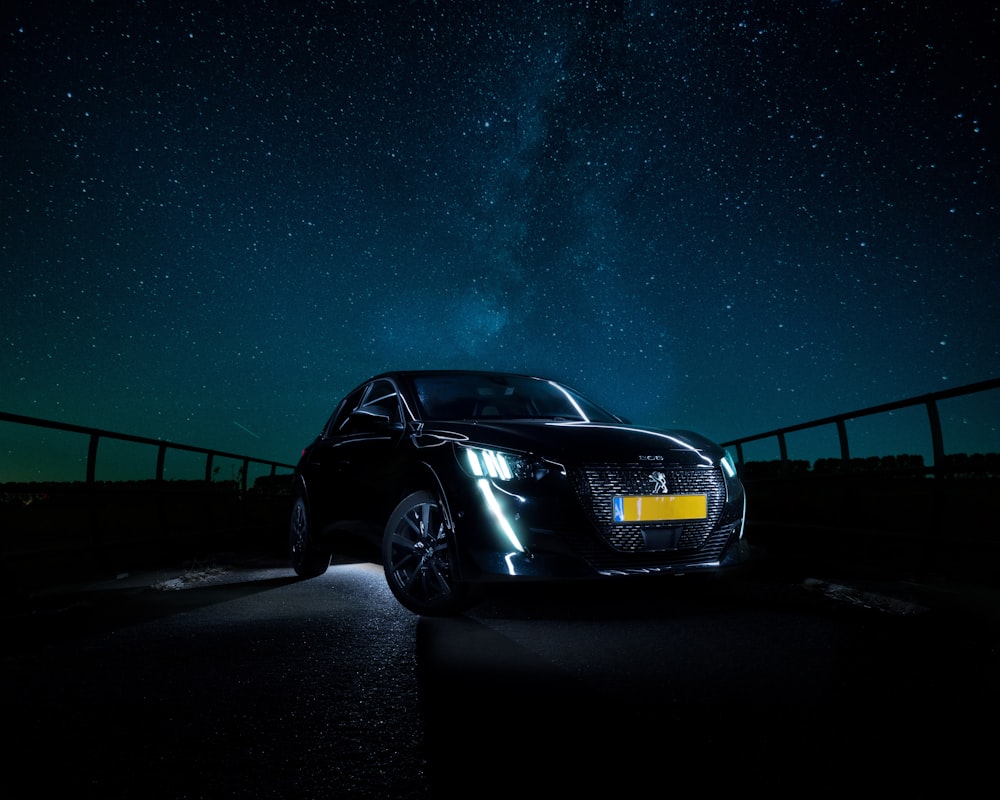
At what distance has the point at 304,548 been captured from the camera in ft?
22.4

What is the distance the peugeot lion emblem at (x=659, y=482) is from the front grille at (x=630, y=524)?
0.03 metres

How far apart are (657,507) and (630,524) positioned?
0.69 feet

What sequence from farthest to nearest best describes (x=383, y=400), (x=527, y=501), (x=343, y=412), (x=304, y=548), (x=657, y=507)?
(x=343, y=412), (x=304, y=548), (x=383, y=400), (x=657, y=507), (x=527, y=501)

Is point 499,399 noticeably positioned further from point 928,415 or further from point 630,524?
point 928,415

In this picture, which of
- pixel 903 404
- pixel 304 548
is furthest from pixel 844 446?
pixel 304 548

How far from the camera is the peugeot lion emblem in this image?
4.46m

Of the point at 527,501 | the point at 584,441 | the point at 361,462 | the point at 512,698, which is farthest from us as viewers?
the point at 361,462

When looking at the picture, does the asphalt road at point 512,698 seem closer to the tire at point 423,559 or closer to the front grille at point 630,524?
the tire at point 423,559

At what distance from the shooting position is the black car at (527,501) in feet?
13.9

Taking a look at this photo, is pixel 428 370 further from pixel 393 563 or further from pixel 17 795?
pixel 17 795

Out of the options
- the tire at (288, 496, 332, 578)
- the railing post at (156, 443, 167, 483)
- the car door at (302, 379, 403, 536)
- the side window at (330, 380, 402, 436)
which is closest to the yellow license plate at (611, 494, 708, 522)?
the car door at (302, 379, 403, 536)

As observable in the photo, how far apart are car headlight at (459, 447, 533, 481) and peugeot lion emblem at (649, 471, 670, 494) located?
732mm

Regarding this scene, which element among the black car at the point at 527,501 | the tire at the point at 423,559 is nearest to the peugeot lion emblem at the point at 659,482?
the black car at the point at 527,501

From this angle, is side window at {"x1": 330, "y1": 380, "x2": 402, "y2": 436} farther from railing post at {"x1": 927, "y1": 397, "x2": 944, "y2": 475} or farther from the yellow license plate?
railing post at {"x1": 927, "y1": 397, "x2": 944, "y2": 475}
